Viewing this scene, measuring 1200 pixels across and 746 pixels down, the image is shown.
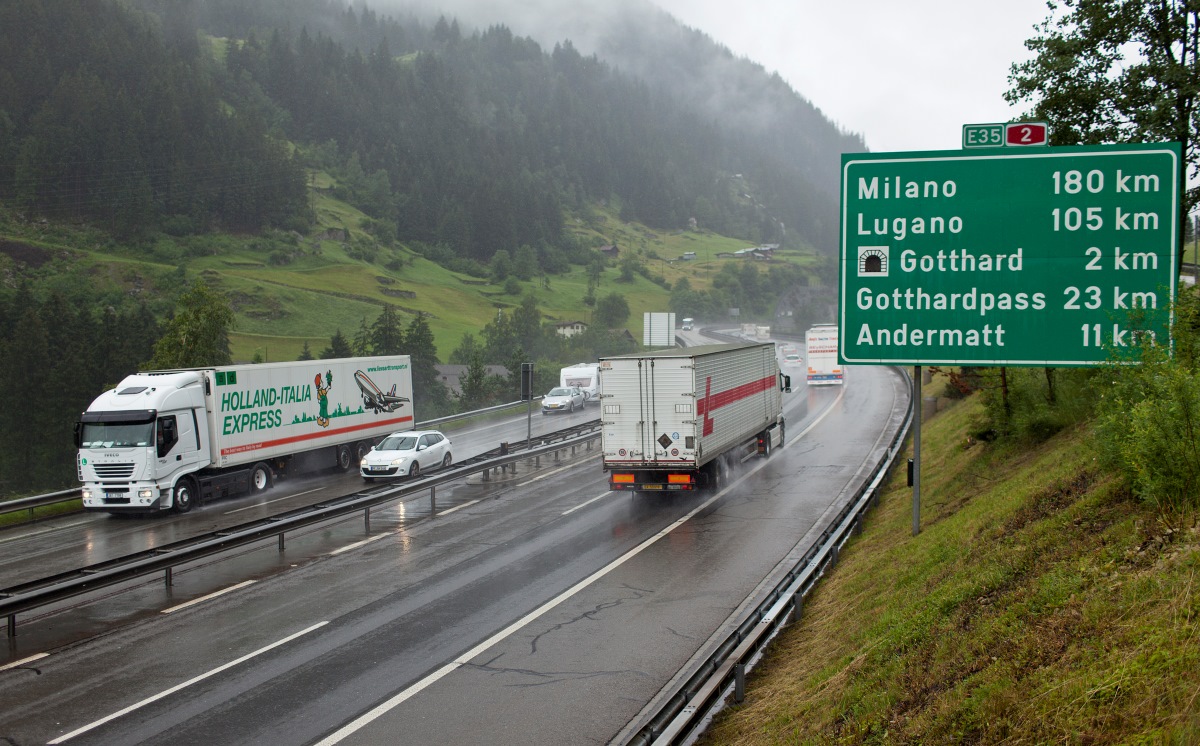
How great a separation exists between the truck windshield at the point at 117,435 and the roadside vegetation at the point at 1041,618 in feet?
60.3

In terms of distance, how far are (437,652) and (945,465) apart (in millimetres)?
13881

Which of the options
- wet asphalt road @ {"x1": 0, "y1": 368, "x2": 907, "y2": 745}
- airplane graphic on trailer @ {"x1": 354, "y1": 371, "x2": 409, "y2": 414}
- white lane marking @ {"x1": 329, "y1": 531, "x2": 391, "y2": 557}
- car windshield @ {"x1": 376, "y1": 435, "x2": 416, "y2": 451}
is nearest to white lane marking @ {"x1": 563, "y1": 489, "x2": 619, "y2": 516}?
wet asphalt road @ {"x1": 0, "y1": 368, "x2": 907, "y2": 745}

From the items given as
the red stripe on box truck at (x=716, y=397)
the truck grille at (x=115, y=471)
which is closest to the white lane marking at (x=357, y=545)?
the truck grille at (x=115, y=471)

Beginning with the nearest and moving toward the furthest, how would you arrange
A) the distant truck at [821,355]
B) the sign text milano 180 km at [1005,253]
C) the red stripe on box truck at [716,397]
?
the sign text milano 180 km at [1005,253] < the red stripe on box truck at [716,397] < the distant truck at [821,355]

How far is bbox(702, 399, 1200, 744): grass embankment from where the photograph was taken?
207 inches

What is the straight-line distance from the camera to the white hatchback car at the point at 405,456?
89.3 feet

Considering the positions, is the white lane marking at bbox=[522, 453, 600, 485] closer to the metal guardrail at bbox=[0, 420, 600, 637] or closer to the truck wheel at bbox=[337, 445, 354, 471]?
the metal guardrail at bbox=[0, 420, 600, 637]

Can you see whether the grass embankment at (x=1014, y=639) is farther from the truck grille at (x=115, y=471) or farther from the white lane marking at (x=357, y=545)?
the truck grille at (x=115, y=471)

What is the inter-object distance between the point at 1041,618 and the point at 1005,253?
7.10 metres

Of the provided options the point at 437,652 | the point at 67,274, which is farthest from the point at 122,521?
the point at 67,274

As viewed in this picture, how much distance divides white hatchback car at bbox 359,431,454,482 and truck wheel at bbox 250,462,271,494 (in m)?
2.82

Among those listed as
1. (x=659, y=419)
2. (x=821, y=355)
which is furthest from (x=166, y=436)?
(x=821, y=355)

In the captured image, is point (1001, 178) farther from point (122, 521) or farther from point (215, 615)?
point (122, 521)

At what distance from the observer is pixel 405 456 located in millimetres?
27547
